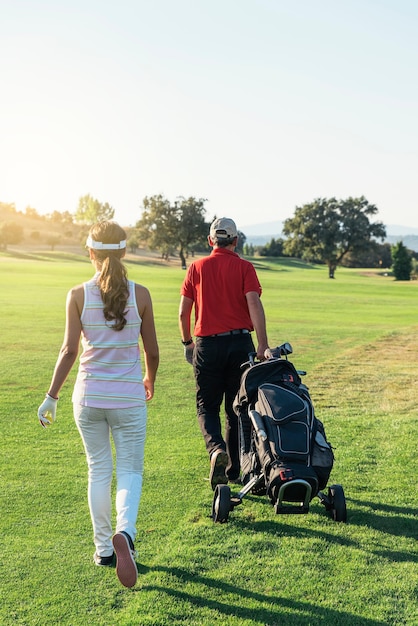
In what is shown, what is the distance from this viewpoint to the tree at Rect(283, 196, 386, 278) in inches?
3383

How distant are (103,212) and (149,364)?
546 ft

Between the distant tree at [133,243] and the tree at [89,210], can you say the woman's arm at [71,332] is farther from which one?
the tree at [89,210]

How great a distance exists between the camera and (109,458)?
185 inches

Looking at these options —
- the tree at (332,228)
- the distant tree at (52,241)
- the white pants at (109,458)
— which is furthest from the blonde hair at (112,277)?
the distant tree at (52,241)

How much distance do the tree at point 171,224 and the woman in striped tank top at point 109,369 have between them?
87564 mm

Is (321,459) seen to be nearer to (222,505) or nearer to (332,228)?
(222,505)

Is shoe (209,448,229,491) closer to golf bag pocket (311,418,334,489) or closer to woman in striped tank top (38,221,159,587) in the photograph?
golf bag pocket (311,418,334,489)

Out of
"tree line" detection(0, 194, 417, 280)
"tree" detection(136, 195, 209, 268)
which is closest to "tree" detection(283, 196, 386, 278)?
"tree line" detection(0, 194, 417, 280)

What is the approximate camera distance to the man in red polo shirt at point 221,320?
621 cm

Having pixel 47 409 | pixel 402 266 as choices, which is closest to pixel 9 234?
pixel 402 266

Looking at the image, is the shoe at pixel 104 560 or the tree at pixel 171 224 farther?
the tree at pixel 171 224

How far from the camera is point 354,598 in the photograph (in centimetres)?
432

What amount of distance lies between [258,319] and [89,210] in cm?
16868

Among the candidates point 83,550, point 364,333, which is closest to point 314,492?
point 83,550
